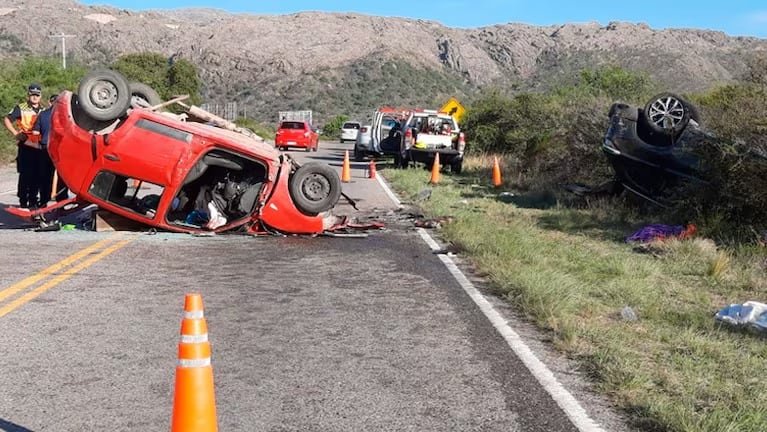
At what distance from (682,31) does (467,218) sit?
407 feet

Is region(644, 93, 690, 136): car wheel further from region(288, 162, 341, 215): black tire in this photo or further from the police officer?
the police officer

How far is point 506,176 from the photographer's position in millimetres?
23344

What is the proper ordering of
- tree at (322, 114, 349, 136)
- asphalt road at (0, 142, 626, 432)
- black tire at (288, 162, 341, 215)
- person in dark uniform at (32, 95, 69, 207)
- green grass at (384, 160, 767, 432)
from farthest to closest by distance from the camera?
tree at (322, 114, 349, 136)
person in dark uniform at (32, 95, 69, 207)
black tire at (288, 162, 341, 215)
green grass at (384, 160, 767, 432)
asphalt road at (0, 142, 626, 432)

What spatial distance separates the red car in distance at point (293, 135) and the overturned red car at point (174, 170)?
89.4ft

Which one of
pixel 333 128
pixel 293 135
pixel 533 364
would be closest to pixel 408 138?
pixel 293 135

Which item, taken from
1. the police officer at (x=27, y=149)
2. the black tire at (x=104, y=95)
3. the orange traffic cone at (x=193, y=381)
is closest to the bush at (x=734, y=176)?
the black tire at (x=104, y=95)

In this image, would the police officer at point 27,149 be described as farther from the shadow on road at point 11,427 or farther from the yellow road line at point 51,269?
the shadow on road at point 11,427

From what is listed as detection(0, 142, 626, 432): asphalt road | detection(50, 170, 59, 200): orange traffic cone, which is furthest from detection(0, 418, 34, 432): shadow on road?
detection(50, 170, 59, 200): orange traffic cone

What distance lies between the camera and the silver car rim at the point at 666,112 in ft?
45.7

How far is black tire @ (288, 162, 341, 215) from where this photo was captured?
38.4ft

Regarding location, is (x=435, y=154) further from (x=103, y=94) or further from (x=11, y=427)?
(x=11, y=427)

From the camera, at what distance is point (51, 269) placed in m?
9.05

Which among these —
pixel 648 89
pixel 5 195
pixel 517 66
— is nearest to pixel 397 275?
pixel 5 195

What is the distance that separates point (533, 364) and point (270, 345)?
1.88m
